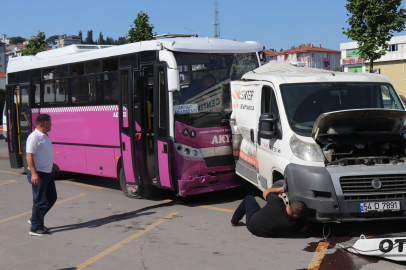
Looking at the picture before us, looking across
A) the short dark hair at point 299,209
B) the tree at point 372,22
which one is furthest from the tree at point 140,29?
the short dark hair at point 299,209

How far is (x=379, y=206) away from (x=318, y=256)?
1104 millimetres

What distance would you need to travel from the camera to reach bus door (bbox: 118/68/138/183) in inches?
364

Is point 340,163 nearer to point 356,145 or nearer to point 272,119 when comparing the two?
point 356,145

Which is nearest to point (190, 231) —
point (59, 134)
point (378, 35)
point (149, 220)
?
point (149, 220)

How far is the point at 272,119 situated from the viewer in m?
7.11

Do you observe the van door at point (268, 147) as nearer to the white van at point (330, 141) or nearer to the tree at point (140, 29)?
the white van at point (330, 141)

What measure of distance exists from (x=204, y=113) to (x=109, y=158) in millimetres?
2718

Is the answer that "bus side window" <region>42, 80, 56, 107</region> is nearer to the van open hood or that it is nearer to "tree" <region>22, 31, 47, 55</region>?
the van open hood

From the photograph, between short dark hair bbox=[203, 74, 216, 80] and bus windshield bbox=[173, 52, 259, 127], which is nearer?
bus windshield bbox=[173, 52, 259, 127]

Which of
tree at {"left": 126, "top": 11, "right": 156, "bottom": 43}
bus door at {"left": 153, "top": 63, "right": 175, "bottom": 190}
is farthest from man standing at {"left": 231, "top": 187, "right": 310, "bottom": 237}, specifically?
tree at {"left": 126, "top": 11, "right": 156, "bottom": 43}

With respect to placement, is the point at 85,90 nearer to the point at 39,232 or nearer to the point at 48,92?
the point at 48,92

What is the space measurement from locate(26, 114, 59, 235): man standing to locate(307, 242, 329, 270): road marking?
4.08m

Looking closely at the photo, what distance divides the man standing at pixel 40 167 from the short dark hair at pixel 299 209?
147 inches

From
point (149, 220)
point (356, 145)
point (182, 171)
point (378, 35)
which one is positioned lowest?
point (149, 220)
